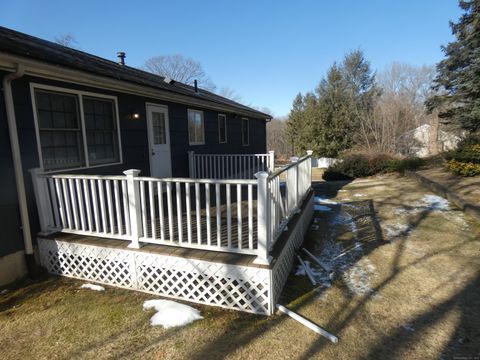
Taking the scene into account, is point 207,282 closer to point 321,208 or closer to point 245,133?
point 321,208

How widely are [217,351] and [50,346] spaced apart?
1506 millimetres

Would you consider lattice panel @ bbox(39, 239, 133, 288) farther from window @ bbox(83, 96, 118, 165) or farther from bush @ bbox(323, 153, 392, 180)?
bush @ bbox(323, 153, 392, 180)

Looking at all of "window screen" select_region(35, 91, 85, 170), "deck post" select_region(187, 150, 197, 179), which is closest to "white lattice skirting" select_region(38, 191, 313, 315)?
"window screen" select_region(35, 91, 85, 170)

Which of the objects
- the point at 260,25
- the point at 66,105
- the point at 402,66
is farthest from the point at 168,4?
the point at 402,66

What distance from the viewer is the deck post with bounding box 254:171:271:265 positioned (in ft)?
9.18

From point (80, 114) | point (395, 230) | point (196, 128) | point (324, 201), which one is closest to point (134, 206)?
point (80, 114)

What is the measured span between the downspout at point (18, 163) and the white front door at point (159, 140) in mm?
2806

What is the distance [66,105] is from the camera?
14.0 feet

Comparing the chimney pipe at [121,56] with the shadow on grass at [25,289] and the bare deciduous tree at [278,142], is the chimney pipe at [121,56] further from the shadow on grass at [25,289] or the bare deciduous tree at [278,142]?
the bare deciduous tree at [278,142]

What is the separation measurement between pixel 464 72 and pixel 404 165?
466 cm

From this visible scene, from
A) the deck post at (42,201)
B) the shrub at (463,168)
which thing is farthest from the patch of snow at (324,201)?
the deck post at (42,201)

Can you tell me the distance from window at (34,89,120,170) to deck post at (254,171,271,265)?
3.14 meters

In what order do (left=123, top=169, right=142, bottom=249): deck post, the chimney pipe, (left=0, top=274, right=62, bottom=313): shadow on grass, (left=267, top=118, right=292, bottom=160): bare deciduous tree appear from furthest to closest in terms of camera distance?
(left=267, top=118, right=292, bottom=160): bare deciduous tree, the chimney pipe, (left=123, top=169, right=142, bottom=249): deck post, (left=0, top=274, right=62, bottom=313): shadow on grass

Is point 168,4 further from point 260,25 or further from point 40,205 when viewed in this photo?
point 40,205
